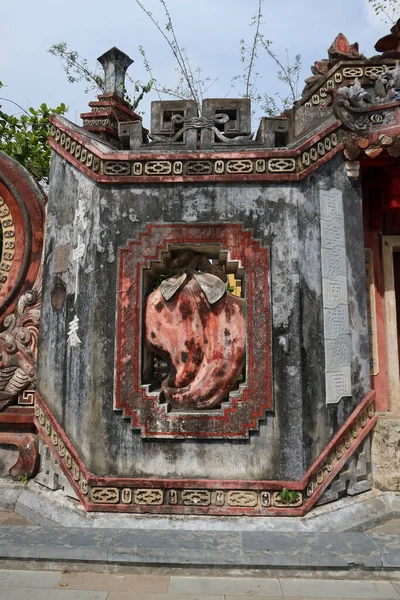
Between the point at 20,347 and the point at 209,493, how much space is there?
293 centimetres

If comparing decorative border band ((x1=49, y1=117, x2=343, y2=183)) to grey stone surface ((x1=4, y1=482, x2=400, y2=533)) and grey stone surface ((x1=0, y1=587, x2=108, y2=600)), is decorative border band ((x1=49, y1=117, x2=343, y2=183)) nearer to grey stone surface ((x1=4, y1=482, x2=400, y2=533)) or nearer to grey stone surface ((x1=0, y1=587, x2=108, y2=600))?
grey stone surface ((x1=4, y1=482, x2=400, y2=533))

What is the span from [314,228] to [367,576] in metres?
3.29

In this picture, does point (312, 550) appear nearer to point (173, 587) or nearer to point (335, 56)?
point (173, 587)

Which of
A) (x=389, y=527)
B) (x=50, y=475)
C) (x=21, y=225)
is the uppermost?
(x=21, y=225)

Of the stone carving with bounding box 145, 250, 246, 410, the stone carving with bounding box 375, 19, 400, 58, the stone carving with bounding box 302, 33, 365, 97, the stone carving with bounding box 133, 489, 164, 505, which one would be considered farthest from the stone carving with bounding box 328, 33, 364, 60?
the stone carving with bounding box 133, 489, 164, 505

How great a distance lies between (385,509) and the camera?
522cm

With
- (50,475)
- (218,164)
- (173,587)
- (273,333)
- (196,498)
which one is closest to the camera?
(173,587)

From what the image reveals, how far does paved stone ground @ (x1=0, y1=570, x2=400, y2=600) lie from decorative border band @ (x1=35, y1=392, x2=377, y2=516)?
1.01m

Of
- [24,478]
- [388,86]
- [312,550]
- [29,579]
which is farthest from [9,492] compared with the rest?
[388,86]

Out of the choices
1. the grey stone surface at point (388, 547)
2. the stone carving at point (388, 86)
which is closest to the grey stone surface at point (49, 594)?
the grey stone surface at point (388, 547)

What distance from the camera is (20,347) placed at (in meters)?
6.19

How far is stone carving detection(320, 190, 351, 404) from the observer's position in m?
5.24

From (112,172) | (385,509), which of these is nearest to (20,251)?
(112,172)

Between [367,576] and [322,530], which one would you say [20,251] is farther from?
[367,576]
